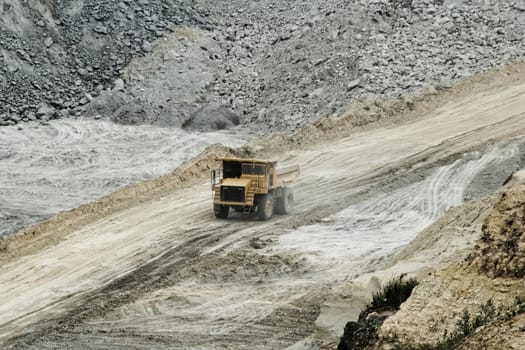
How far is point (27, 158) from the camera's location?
91.5 ft

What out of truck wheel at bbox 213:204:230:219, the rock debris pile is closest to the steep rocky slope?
truck wheel at bbox 213:204:230:219

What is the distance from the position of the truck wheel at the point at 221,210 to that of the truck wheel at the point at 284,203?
52.9 inches

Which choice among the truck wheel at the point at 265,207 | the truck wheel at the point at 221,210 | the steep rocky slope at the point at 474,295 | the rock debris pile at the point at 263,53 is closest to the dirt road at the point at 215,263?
the truck wheel at the point at 265,207

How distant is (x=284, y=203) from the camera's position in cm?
2173

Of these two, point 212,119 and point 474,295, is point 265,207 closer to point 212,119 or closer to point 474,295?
point 212,119

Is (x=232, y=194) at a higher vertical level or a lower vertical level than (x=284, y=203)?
higher

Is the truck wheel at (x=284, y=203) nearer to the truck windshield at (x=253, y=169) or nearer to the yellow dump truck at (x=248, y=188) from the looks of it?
the yellow dump truck at (x=248, y=188)

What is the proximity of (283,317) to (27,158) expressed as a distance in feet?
51.1

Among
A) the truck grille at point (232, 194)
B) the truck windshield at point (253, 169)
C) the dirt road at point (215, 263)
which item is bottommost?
the dirt road at point (215, 263)

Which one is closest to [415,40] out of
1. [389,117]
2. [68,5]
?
[389,117]

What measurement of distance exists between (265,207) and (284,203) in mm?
840

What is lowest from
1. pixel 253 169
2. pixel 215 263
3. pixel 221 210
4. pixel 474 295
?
pixel 215 263

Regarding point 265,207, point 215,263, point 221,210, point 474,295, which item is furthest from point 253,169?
point 474,295

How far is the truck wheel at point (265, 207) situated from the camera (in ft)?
68.9
